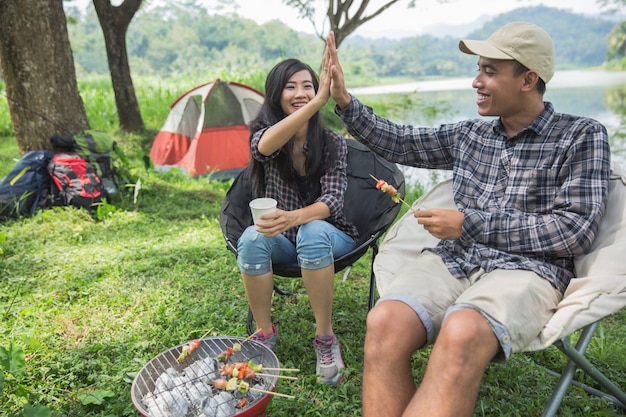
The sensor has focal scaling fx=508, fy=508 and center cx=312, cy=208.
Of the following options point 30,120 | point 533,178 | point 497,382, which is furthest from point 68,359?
point 30,120

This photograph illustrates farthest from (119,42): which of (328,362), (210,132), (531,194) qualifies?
(531,194)

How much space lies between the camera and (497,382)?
1.97 meters

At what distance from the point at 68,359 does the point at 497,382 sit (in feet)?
5.68

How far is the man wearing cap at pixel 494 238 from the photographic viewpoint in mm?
1331

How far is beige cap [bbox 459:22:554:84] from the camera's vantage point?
165 cm

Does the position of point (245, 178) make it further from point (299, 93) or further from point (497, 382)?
point (497, 382)

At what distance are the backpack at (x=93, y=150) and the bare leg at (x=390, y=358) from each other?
10.7ft

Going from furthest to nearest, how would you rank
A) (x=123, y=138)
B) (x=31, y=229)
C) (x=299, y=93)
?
1. (x=123, y=138)
2. (x=31, y=229)
3. (x=299, y=93)

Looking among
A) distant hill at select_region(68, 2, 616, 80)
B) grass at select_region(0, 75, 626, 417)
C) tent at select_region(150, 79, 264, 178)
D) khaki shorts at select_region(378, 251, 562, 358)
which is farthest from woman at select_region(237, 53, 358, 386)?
distant hill at select_region(68, 2, 616, 80)

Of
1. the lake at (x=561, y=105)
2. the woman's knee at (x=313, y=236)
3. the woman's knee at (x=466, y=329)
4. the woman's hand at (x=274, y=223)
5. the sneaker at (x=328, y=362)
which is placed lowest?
the sneaker at (x=328, y=362)

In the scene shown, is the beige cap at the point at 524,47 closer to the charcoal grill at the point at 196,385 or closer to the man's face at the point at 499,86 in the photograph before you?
the man's face at the point at 499,86

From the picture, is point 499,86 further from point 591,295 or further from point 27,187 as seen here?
point 27,187

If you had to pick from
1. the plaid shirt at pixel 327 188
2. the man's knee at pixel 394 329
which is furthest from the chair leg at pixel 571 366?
the plaid shirt at pixel 327 188

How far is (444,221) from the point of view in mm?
1654
